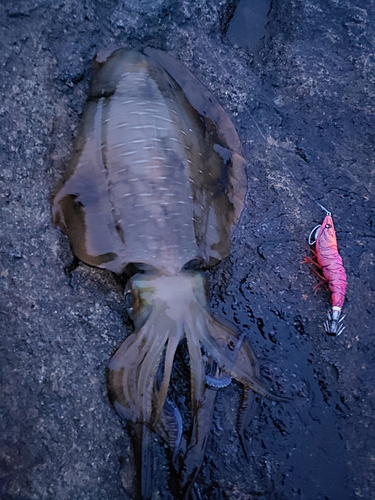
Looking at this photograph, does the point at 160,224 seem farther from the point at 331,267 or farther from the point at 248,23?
the point at 248,23

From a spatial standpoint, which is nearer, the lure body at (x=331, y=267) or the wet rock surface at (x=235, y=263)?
the wet rock surface at (x=235, y=263)

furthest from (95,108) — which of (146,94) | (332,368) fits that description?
(332,368)

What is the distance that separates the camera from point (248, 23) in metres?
4.35

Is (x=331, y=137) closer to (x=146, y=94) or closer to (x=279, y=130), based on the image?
(x=279, y=130)

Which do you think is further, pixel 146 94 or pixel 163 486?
pixel 146 94

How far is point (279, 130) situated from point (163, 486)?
2494mm

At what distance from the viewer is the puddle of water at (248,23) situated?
4270 mm

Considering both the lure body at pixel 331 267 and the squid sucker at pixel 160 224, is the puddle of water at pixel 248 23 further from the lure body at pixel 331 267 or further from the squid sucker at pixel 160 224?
the lure body at pixel 331 267

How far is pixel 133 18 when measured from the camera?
13.2 ft

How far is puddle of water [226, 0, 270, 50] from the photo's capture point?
4270 mm

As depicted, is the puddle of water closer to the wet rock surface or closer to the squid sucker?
the wet rock surface

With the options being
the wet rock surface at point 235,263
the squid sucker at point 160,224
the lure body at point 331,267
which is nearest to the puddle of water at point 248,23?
the wet rock surface at point 235,263

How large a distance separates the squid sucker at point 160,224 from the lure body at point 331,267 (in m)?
0.54

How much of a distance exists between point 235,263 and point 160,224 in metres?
0.58
